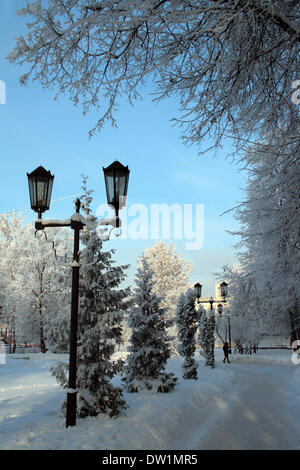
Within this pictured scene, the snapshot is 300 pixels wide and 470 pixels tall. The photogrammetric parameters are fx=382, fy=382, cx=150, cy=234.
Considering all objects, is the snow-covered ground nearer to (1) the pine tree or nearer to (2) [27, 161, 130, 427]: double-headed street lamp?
(2) [27, 161, 130, 427]: double-headed street lamp

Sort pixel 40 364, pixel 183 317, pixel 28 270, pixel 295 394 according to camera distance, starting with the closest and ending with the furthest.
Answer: pixel 295 394 → pixel 183 317 → pixel 40 364 → pixel 28 270

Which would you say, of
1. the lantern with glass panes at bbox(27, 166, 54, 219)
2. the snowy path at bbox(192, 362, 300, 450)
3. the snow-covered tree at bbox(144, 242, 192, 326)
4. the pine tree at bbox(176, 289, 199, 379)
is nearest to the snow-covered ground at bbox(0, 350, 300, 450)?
the snowy path at bbox(192, 362, 300, 450)

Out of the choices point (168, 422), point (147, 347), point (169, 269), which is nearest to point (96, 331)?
point (168, 422)

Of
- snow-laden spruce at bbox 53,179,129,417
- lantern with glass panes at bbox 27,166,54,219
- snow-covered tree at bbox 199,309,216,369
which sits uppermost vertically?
lantern with glass panes at bbox 27,166,54,219

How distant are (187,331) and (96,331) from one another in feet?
31.9

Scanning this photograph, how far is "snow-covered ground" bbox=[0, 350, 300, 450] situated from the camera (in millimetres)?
6504

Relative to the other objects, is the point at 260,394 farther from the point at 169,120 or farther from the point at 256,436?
the point at 169,120

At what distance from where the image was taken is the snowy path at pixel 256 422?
7031 mm

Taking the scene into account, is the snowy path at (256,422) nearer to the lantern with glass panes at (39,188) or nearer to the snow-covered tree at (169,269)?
the lantern with glass panes at (39,188)
